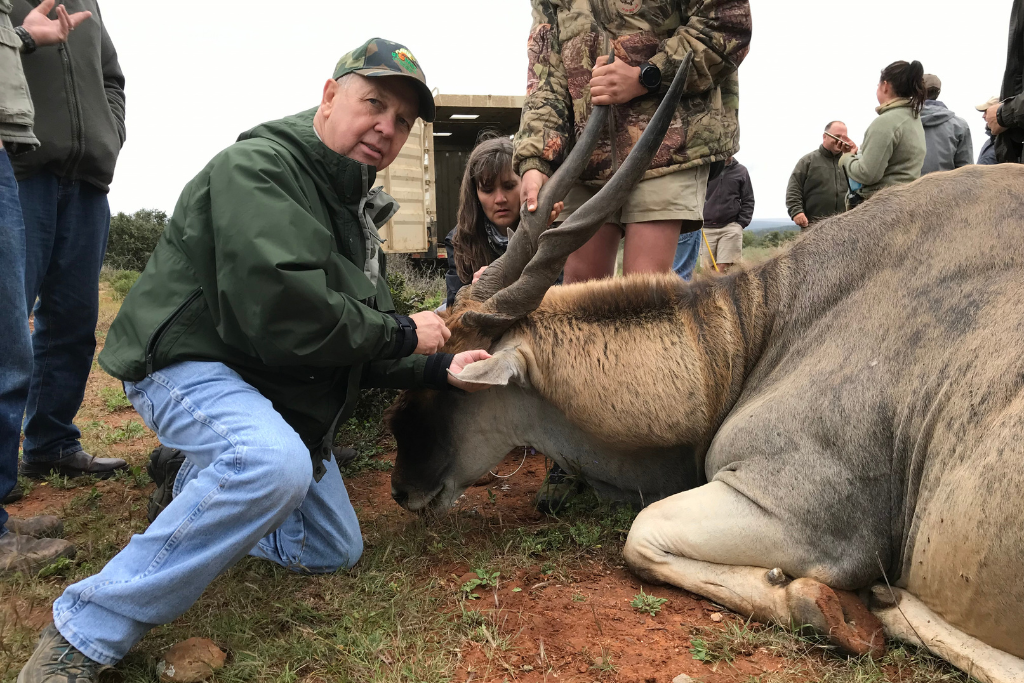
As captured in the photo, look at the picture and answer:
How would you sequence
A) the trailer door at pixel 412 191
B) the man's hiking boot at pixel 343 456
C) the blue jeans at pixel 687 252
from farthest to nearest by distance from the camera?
1. the trailer door at pixel 412 191
2. the blue jeans at pixel 687 252
3. the man's hiking boot at pixel 343 456

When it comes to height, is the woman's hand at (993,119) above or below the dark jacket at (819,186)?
above

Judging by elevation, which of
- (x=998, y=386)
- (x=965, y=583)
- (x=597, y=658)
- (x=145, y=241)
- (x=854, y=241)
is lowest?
(x=145, y=241)

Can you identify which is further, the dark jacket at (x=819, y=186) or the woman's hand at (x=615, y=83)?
the dark jacket at (x=819, y=186)

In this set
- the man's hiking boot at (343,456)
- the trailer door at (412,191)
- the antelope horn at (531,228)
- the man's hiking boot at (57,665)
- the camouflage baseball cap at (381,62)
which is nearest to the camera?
the man's hiking boot at (57,665)

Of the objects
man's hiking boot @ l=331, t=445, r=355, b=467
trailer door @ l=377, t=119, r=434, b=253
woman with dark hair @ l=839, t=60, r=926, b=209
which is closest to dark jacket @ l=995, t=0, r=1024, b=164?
woman with dark hair @ l=839, t=60, r=926, b=209

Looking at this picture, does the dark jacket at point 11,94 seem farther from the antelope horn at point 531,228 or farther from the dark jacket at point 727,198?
the dark jacket at point 727,198

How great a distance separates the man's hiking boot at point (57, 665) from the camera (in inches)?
94.7

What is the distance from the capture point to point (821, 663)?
2.64 m

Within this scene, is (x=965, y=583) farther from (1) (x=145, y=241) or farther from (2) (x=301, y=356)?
(1) (x=145, y=241)

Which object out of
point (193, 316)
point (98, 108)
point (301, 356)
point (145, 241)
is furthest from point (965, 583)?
point (145, 241)

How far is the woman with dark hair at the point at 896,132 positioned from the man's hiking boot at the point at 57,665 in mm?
7182

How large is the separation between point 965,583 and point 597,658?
4.10 feet

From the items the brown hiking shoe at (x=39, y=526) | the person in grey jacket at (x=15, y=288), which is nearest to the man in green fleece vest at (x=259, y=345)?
the person in grey jacket at (x=15, y=288)

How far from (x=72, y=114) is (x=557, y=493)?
339 centimetres
